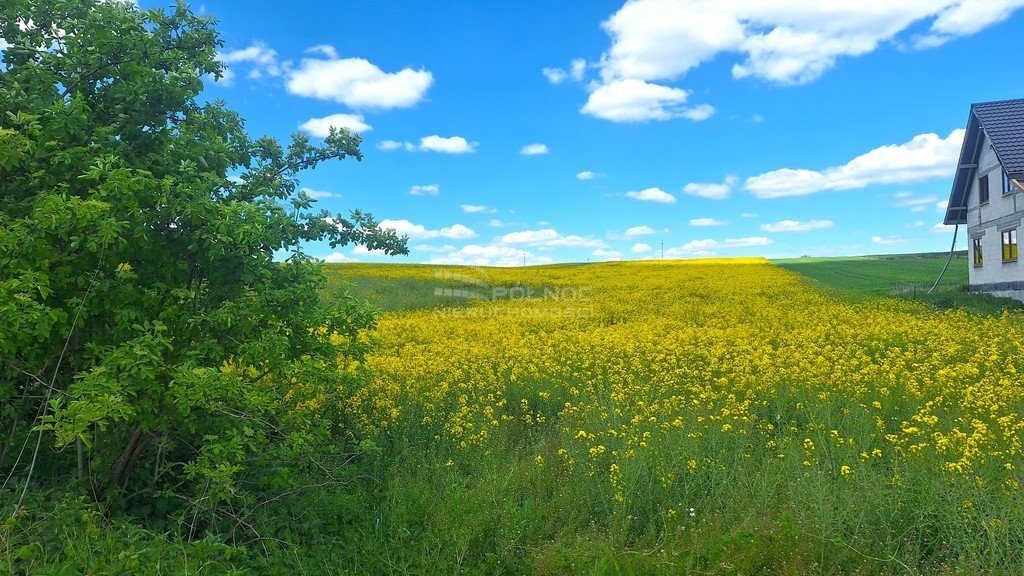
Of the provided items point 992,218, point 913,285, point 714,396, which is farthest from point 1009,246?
point 714,396

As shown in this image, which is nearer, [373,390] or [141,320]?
[141,320]

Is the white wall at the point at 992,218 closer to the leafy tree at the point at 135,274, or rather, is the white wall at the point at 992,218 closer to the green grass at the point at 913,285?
the green grass at the point at 913,285

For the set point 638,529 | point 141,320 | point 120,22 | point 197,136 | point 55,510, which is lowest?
point 638,529

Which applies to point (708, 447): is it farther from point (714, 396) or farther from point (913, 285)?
point (913, 285)

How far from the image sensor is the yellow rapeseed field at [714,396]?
6574 mm

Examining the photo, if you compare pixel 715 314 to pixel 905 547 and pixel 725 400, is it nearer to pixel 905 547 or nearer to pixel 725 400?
pixel 725 400

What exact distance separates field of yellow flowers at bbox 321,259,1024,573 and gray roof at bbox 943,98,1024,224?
473 inches

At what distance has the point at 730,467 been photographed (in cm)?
666

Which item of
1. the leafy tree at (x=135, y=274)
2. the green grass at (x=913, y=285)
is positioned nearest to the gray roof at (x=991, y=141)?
the green grass at (x=913, y=285)

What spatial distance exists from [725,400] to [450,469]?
480cm

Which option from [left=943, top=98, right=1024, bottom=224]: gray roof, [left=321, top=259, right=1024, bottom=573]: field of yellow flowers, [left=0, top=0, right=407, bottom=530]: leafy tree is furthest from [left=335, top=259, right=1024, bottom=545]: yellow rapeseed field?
[left=943, top=98, right=1024, bottom=224]: gray roof

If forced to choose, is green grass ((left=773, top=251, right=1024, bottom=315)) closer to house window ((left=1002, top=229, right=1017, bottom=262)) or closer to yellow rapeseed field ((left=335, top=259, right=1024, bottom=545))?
house window ((left=1002, top=229, right=1017, bottom=262))

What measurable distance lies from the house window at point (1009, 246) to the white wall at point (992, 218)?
0.65 feet

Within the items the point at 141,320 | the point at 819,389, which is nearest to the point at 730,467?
the point at 819,389
